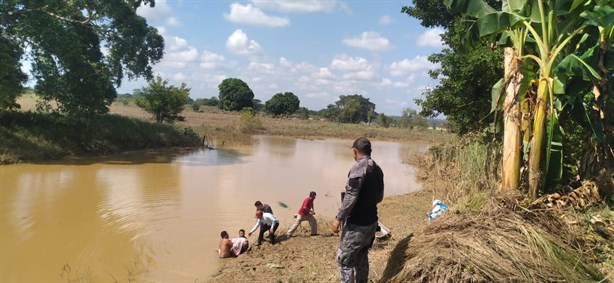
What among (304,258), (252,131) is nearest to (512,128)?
(304,258)

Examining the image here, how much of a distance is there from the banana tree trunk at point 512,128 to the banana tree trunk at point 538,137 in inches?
6.2

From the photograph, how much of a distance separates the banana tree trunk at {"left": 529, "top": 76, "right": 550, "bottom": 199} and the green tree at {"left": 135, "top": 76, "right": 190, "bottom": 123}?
1047 inches

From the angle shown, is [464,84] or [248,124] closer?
[464,84]

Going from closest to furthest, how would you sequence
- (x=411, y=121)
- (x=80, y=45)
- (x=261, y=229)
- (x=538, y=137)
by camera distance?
(x=538, y=137) < (x=261, y=229) < (x=80, y=45) < (x=411, y=121)

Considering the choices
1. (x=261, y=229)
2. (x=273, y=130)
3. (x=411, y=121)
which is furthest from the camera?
(x=411, y=121)

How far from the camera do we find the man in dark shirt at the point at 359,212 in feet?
12.8

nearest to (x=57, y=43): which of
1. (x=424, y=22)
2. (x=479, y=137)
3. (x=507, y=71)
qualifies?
(x=424, y=22)

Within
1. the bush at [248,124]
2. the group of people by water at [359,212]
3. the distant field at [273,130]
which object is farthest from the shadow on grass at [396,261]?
the bush at [248,124]

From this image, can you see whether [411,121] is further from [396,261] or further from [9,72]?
Answer: [396,261]

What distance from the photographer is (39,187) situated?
12.8 m

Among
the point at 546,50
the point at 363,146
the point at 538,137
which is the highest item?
the point at 546,50

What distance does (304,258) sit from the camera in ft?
23.5

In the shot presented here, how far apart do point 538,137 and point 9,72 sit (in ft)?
60.2

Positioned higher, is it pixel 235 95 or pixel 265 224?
pixel 235 95
